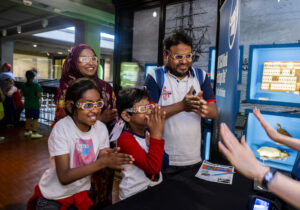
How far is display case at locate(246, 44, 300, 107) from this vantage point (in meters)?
2.14

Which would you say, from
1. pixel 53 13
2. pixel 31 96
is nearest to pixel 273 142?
pixel 31 96

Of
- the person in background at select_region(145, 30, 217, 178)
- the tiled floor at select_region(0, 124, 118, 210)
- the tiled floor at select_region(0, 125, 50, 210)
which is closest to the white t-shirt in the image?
the person in background at select_region(145, 30, 217, 178)

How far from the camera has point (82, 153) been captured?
4.27 ft

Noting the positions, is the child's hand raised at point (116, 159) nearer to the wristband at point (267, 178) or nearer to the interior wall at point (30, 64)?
the wristband at point (267, 178)

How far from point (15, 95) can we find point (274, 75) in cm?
702

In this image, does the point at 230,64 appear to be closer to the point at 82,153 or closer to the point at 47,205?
the point at 82,153

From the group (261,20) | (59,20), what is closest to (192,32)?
(261,20)

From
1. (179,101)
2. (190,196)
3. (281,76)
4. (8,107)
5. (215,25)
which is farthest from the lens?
(8,107)

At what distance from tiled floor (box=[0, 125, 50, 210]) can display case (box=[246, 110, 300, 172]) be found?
283cm

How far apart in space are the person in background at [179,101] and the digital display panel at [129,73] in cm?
267

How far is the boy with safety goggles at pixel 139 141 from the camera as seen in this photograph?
1.17 metres

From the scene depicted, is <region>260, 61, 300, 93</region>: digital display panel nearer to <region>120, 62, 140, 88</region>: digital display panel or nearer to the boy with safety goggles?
the boy with safety goggles

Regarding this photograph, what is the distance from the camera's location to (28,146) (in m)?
4.81

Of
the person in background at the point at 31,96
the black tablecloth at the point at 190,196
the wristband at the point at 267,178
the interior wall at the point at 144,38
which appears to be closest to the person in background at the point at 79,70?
the black tablecloth at the point at 190,196
